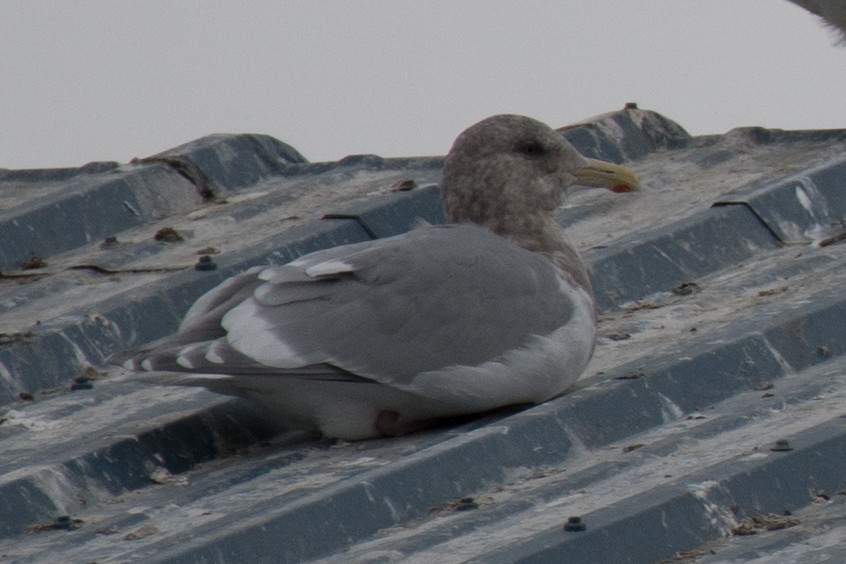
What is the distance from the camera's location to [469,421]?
396 cm

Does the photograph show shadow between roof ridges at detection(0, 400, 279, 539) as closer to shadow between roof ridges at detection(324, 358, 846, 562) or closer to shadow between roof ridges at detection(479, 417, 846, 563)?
shadow between roof ridges at detection(324, 358, 846, 562)

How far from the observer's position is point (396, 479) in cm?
353

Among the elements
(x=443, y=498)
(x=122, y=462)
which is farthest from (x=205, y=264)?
(x=443, y=498)

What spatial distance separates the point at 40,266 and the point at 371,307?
1.63 m

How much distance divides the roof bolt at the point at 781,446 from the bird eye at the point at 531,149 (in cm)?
A: 117

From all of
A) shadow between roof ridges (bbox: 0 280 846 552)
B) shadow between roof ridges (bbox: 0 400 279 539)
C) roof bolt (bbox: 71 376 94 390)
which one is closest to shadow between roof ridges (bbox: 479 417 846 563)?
shadow between roof ridges (bbox: 0 280 846 552)

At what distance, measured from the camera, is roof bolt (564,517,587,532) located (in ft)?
10.3

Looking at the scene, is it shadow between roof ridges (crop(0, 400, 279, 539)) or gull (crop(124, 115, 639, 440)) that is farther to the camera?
gull (crop(124, 115, 639, 440))

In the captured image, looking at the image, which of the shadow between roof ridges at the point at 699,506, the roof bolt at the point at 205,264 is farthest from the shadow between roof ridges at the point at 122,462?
the shadow between roof ridges at the point at 699,506

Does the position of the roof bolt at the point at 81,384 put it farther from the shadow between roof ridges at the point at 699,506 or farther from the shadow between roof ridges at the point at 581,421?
the shadow between roof ridges at the point at 699,506

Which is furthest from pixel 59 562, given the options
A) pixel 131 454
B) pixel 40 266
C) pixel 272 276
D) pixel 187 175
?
pixel 187 175

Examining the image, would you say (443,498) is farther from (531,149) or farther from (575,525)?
(531,149)

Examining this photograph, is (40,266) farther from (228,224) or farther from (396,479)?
(396,479)

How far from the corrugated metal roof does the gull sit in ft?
0.27
